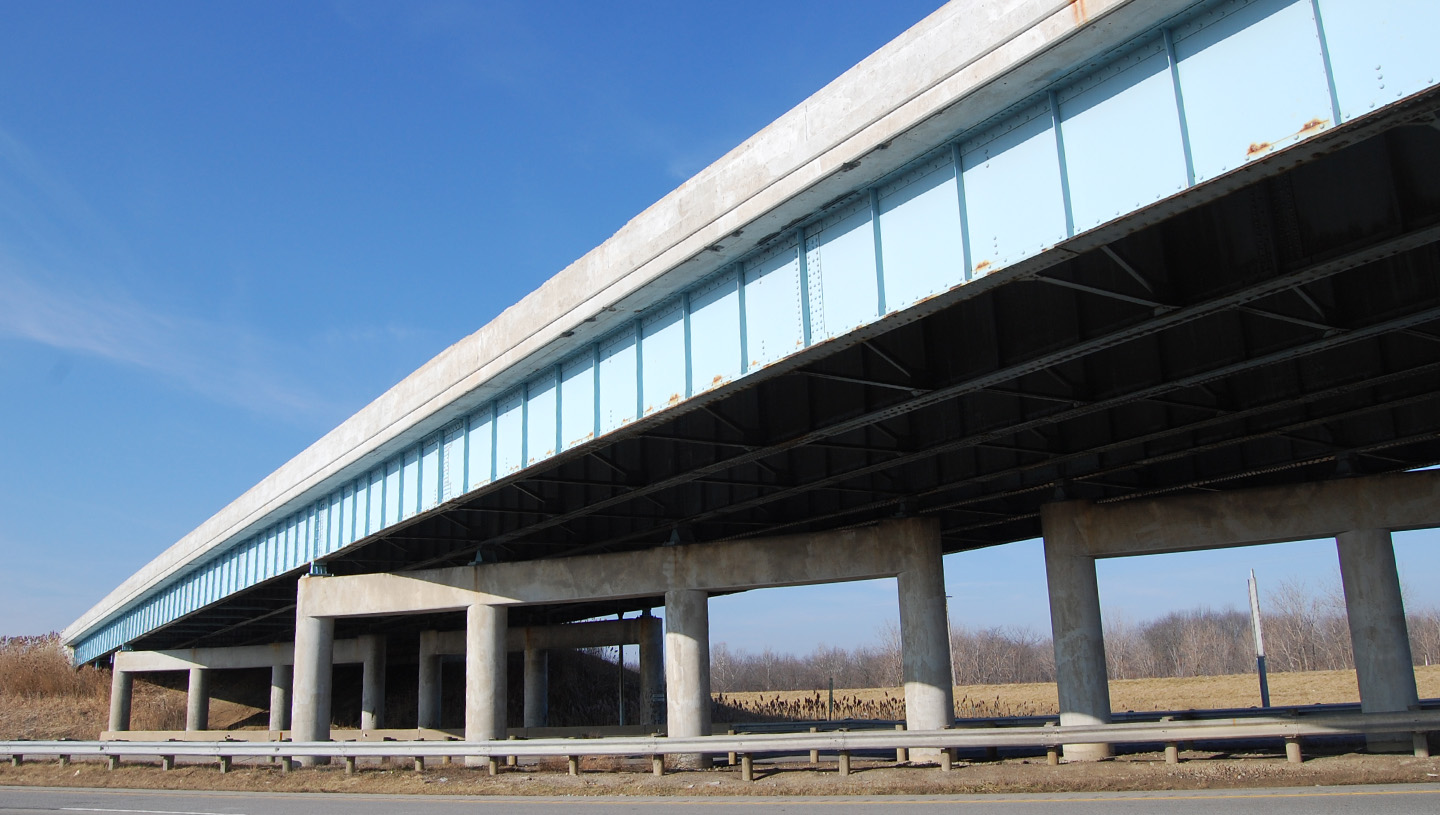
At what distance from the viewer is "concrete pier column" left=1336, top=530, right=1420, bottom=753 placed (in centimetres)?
1828

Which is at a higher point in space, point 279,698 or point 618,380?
point 618,380

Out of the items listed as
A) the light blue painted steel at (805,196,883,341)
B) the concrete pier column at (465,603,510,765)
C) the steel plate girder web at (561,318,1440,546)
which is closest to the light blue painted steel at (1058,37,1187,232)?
the light blue painted steel at (805,196,883,341)

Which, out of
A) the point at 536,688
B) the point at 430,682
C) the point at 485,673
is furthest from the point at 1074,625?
the point at 430,682

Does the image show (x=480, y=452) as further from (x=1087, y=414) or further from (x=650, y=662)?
(x=650, y=662)

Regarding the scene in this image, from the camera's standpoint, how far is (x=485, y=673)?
25.0 metres

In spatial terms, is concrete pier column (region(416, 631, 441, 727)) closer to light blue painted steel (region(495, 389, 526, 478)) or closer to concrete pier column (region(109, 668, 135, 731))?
concrete pier column (region(109, 668, 135, 731))

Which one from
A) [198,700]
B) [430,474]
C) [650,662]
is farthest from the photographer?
[198,700]

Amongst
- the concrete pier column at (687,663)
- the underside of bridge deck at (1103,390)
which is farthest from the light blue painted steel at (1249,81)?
the concrete pier column at (687,663)

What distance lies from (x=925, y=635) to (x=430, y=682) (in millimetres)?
27790

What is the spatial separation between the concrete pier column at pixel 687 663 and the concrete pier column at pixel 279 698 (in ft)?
90.2

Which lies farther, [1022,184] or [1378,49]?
[1022,184]

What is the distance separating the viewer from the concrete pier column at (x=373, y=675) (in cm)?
4369

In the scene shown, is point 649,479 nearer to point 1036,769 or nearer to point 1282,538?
point 1036,769

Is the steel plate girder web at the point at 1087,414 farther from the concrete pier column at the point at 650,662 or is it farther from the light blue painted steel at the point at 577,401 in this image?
the concrete pier column at the point at 650,662
